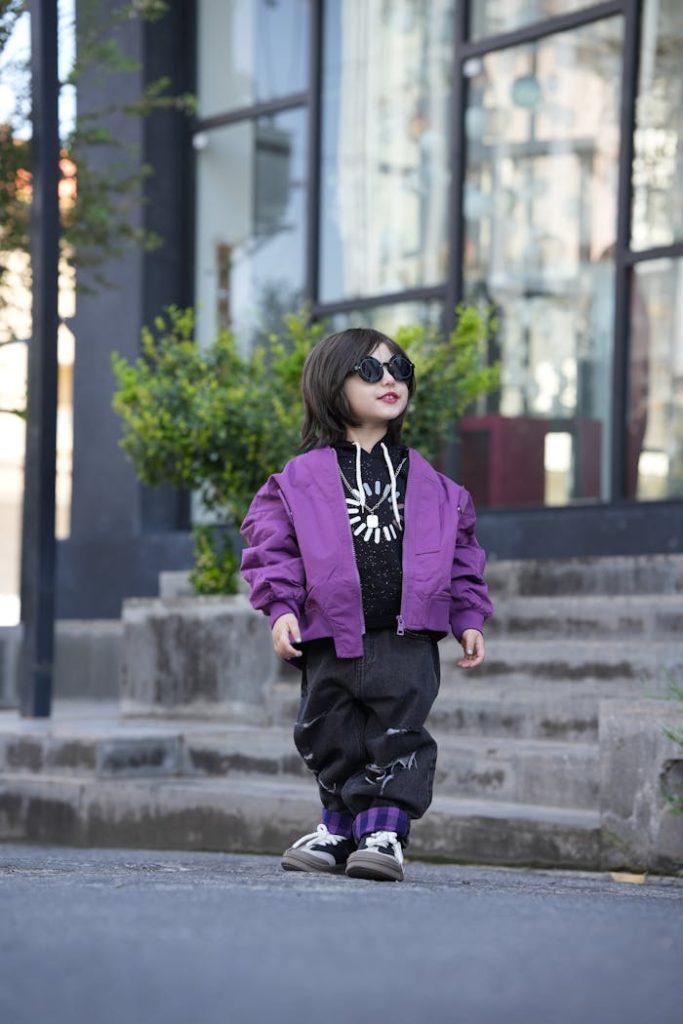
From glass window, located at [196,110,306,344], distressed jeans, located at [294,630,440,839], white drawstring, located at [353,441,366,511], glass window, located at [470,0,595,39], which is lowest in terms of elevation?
distressed jeans, located at [294,630,440,839]

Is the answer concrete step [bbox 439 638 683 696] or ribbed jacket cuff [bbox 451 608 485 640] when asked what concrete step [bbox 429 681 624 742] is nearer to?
concrete step [bbox 439 638 683 696]

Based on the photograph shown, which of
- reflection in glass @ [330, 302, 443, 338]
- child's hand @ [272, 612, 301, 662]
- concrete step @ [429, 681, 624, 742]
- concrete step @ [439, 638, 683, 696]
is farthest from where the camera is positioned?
reflection in glass @ [330, 302, 443, 338]

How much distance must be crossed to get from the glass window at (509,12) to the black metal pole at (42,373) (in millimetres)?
3147

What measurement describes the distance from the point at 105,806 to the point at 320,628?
2599 mm

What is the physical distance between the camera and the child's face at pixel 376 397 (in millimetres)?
4492

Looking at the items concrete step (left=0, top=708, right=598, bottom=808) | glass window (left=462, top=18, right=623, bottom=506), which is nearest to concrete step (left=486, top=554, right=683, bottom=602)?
concrete step (left=0, top=708, right=598, bottom=808)

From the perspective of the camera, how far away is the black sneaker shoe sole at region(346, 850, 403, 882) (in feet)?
13.6

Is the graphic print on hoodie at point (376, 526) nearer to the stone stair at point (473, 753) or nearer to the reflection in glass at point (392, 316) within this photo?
the stone stair at point (473, 753)

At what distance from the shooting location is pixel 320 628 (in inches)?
171

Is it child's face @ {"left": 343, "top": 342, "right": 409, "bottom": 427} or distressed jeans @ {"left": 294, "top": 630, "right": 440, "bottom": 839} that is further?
child's face @ {"left": 343, "top": 342, "right": 409, "bottom": 427}

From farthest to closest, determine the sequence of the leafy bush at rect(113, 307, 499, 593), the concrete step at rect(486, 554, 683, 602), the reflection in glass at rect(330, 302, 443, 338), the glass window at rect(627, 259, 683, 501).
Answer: the reflection in glass at rect(330, 302, 443, 338) < the glass window at rect(627, 259, 683, 501) < the leafy bush at rect(113, 307, 499, 593) < the concrete step at rect(486, 554, 683, 602)

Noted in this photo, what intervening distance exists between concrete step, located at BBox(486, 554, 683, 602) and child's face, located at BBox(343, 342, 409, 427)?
10.1 feet

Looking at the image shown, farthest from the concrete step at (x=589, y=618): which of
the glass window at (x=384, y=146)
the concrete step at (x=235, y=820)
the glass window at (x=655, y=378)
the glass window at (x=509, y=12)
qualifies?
the glass window at (x=509, y=12)

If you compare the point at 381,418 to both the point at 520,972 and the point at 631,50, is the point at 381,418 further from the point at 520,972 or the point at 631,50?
the point at 631,50
